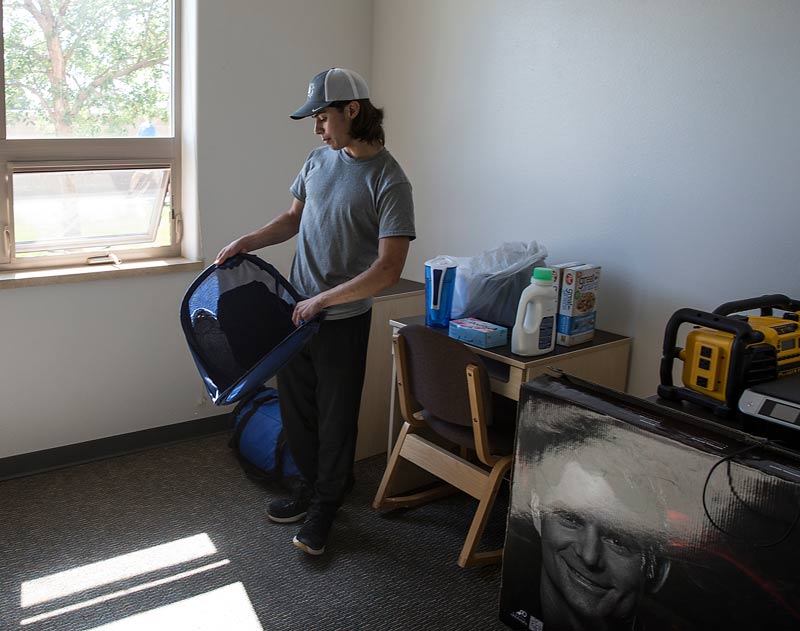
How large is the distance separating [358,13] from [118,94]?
1.09 metres

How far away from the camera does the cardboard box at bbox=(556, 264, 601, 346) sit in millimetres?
2547

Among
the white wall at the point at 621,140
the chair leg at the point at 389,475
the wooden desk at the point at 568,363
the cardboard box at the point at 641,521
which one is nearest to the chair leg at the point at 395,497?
the chair leg at the point at 389,475

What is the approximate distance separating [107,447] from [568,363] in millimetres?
1824

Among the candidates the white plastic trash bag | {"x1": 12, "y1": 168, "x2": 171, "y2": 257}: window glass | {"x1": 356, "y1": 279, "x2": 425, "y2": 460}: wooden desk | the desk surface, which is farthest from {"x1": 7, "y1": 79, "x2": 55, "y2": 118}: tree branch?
the white plastic trash bag

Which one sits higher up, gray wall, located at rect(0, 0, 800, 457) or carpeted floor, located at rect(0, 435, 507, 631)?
gray wall, located at rect(0, 0, 800, 457)

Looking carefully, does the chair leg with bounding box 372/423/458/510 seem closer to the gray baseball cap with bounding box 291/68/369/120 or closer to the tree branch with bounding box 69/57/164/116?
the gray baseball cap with bounding box 291/68/369/120

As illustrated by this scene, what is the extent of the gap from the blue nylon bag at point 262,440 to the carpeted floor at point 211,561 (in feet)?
0.24

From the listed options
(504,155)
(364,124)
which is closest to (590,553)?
(364,124)

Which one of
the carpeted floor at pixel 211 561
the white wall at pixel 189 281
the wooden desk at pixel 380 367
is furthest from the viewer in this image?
the wooden desk at pixel 380 367

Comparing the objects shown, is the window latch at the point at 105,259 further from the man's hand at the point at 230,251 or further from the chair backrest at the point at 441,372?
the chair backrest at the point at 441,372

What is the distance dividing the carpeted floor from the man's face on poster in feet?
1.17

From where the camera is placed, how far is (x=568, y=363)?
8.29 ft

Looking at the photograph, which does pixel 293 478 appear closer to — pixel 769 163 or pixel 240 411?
pixel 240 411

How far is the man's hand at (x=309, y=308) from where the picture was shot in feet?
7.54
